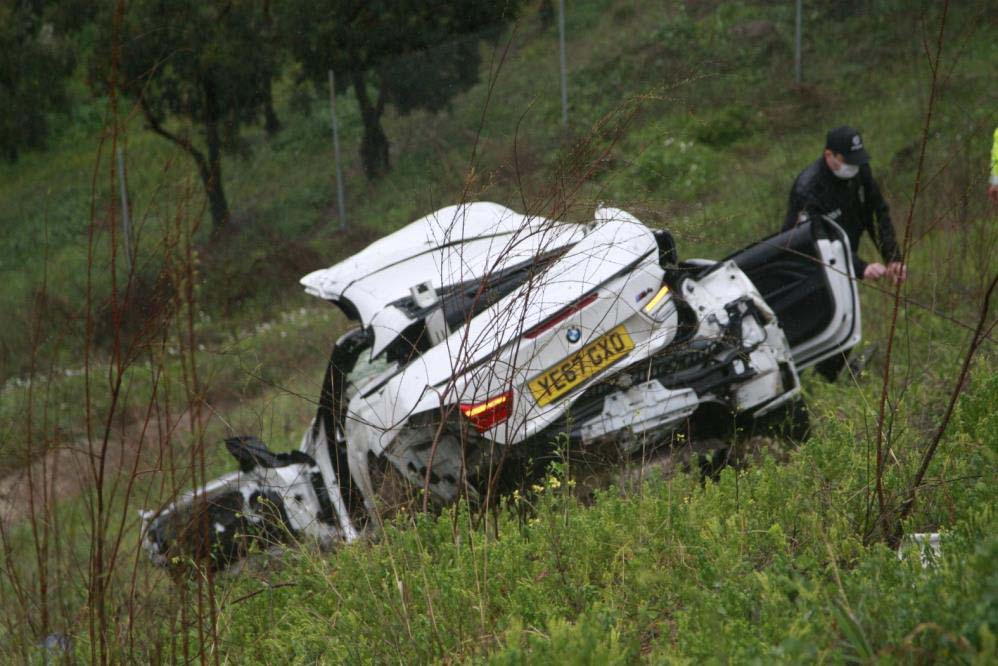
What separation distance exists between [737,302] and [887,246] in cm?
177

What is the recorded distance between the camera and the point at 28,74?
2091 cm

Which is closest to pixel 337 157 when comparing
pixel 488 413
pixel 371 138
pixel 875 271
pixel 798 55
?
pixel 371 138

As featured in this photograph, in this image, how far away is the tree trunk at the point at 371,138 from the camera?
12.8 metres

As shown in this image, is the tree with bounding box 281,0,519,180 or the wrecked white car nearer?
the wrecked white car

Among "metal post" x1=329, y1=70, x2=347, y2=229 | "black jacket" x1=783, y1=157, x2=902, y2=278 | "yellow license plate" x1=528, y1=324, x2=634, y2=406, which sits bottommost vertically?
"yellow license plate" x1=528, y1=324, x2=634, y2=406

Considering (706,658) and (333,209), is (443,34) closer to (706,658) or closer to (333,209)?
(333,209)

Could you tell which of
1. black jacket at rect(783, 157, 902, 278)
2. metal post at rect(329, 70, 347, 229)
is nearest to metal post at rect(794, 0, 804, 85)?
metal post at rect(329, 70, 347, 229)

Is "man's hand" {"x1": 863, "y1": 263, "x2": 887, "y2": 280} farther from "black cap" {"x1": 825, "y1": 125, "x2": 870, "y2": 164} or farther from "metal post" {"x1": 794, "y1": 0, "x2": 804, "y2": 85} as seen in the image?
"metal post" {"x1": 794, "y1": 0, "x2": 804, "y2": 85}

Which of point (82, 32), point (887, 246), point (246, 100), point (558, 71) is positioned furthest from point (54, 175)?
point (887, 246)

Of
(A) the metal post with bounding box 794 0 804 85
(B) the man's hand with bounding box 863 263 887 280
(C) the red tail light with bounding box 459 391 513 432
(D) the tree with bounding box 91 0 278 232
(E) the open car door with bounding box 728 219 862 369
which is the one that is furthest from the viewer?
(D) the tree with bounding box 91 0 278 232

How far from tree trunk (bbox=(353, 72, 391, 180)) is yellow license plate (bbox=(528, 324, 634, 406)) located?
8154 millimetres

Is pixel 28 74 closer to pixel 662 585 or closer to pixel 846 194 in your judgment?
pixel 846 194

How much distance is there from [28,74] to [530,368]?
2004cm

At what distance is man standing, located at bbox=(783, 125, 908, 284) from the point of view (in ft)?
20.3
